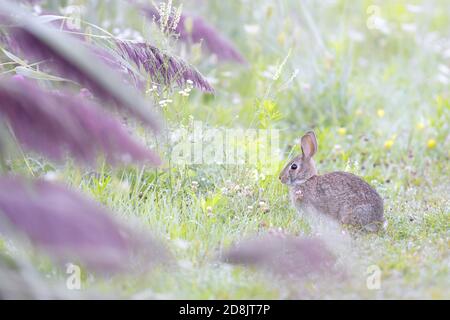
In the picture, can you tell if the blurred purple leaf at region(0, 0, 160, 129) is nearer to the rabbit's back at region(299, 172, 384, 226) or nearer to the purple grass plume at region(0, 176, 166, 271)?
the purple grass plume at region(0, 176, 166, 271)

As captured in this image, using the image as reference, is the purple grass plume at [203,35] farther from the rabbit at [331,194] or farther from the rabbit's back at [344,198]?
the rabbit's back at [344,198]

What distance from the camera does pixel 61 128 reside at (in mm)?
2096

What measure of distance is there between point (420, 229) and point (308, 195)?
0.59 m

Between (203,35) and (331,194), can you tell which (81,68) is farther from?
(203,35)

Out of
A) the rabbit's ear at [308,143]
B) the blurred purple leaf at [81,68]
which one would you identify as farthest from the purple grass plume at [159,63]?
the blurred purple leaf at [81,68]

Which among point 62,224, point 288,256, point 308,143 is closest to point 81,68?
point 62,224

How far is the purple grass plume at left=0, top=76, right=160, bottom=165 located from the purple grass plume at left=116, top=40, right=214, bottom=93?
1.31 meters

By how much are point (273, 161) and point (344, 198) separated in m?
0.57

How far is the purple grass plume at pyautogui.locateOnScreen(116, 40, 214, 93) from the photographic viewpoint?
137 inches

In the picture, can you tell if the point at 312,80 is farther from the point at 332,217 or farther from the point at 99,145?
the point at 99,145

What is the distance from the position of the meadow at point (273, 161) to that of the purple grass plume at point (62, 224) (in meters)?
0.13

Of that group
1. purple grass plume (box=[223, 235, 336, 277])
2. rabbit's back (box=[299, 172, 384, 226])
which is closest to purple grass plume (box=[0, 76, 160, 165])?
purple grass plume (box=[223, 235, 336, 277])

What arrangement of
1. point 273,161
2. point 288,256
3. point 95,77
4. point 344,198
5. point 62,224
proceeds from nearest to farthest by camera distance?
point 62,224, point 95,77, point 288,256, point 344,198, point 273,161
